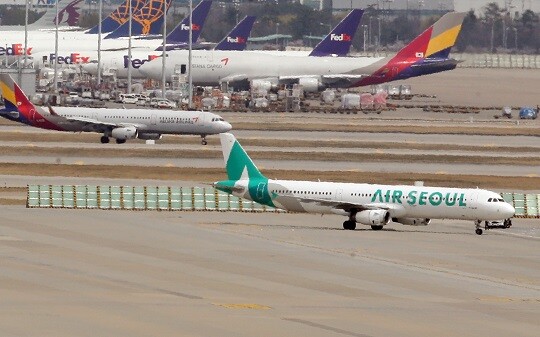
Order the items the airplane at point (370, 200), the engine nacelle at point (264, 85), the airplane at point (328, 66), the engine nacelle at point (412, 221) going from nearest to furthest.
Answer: the airplane at point (370, 200), the engine nacelle at point (412, 221), the engine nacelle at point (264, 85), the airplane at point (328, 66)

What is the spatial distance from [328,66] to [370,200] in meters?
113

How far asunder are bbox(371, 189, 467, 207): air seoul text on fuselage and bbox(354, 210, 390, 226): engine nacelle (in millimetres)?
951

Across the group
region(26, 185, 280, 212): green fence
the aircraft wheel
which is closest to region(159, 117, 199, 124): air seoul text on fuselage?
region(26, 185, 280, 212): green fence

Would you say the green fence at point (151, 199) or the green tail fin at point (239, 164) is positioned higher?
the green tail fin at point (239, 164)

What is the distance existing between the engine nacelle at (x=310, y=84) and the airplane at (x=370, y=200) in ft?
351

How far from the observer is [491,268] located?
6309 cm

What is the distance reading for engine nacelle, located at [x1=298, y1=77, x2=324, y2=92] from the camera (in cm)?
18862

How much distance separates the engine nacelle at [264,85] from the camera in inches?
7382

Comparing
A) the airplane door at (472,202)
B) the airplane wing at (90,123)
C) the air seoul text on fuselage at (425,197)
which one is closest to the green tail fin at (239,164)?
the air seoul text on fuselage at (425,197)

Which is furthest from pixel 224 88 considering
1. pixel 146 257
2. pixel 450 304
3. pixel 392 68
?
pixel 450 304

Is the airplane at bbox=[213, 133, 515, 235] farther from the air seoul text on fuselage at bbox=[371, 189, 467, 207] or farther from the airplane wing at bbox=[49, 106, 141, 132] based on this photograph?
the airplane wing at bbox=[49, 106, 141, 132]

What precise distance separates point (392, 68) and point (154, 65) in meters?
30.1

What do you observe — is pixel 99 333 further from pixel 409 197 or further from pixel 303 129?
pixel 303 129

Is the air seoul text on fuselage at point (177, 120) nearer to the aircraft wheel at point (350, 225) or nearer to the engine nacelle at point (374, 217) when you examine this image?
the aircraft wheel at point (350, 225)
